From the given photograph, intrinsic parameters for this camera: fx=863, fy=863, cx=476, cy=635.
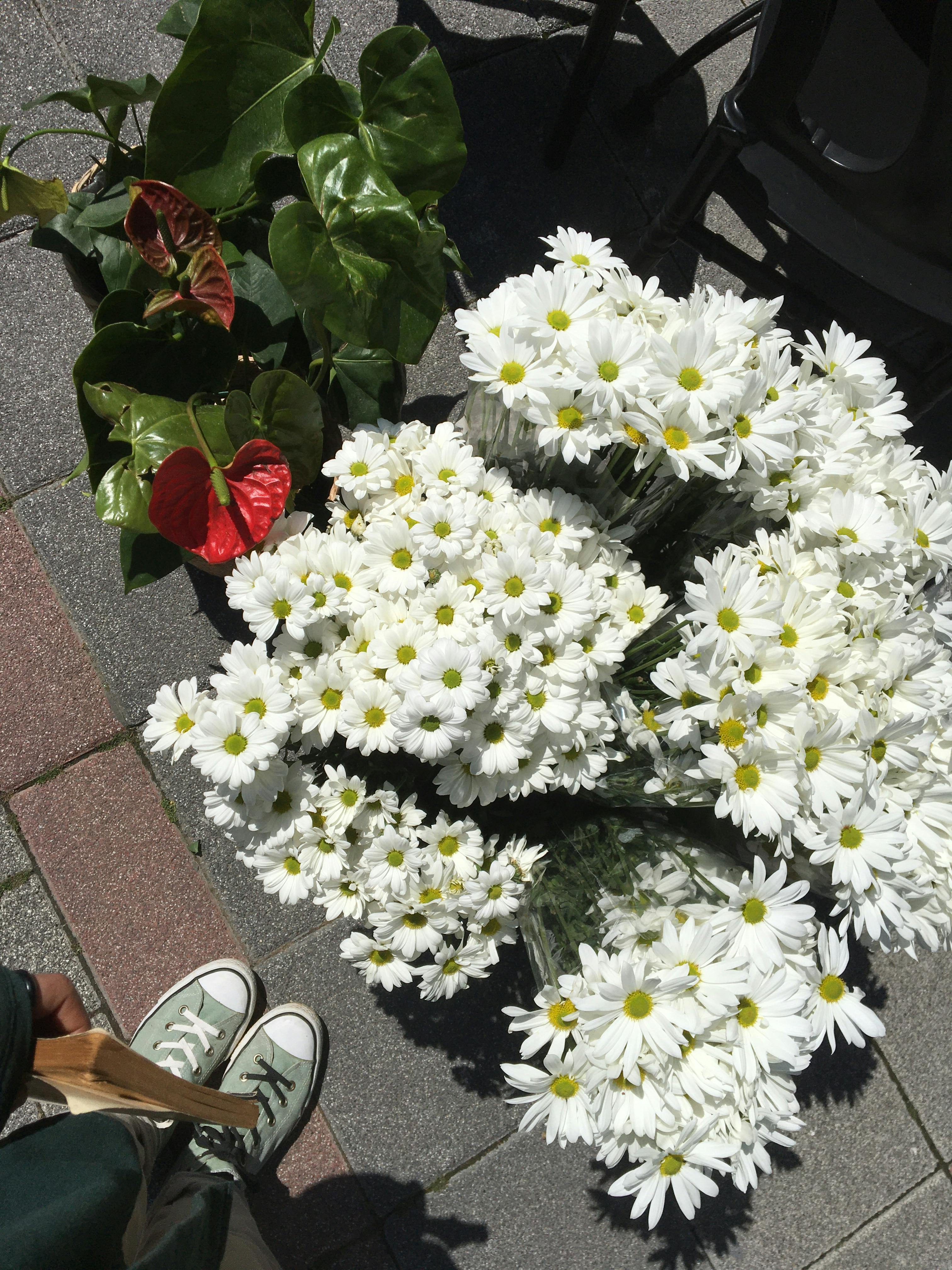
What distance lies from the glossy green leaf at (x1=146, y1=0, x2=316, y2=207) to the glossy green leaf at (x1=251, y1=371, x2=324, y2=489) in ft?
0.99

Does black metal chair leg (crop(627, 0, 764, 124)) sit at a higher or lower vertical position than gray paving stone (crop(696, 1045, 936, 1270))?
higher

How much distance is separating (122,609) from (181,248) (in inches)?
39.6

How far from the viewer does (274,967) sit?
190 centimetres

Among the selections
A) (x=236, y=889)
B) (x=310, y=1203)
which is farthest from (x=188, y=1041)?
(x=310, y=1203)

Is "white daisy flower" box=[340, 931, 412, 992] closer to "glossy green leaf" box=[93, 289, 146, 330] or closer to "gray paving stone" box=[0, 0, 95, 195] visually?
"glossy green leaf" box=[93, 289, 146, 330]

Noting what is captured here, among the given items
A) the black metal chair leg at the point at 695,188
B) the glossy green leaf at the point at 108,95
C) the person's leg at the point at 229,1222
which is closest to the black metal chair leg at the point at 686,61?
the black metal chair leg at the point at 695,188

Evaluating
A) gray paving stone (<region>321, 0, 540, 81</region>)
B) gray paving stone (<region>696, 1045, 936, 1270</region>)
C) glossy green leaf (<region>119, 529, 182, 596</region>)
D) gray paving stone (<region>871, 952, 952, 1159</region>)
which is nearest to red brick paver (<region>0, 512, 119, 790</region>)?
glossy green leaf (<region>119, 529, 182, 596</region>)

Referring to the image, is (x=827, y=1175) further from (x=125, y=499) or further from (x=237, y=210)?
(x=237, y=210)

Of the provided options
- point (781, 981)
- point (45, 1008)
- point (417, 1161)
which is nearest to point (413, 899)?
point (781, 981)

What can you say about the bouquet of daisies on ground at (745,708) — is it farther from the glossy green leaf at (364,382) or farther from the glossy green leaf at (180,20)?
the glossy green leaf at (180,20)

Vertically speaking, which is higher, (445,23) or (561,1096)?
(445,23)

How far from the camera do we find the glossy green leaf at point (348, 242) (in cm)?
106

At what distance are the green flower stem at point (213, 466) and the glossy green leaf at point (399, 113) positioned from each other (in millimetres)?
385

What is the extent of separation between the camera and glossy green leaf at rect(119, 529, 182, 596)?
4.42 feet
